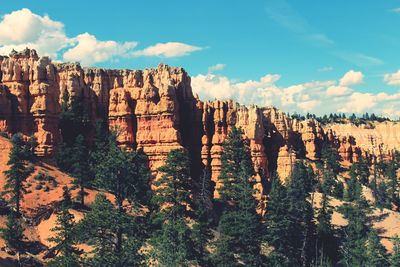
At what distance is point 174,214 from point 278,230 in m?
14.5

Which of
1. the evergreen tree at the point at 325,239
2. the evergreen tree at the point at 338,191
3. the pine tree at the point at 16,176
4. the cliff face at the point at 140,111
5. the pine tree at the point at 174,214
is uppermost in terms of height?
the cliff face at the point at 140,111

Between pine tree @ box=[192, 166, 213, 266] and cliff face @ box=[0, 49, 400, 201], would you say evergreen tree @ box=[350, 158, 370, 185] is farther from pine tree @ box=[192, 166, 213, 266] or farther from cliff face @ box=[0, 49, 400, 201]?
pine tree @ box=[192, 166, 213, 266]

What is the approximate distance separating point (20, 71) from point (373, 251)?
60610 mm

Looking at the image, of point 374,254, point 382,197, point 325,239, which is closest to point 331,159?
point 382,197

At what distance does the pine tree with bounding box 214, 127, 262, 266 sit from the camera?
58.1 m

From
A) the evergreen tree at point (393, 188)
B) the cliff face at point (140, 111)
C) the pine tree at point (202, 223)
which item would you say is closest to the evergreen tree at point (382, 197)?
the evergreen tree at point (393, 188)

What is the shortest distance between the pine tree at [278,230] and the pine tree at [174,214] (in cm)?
1100

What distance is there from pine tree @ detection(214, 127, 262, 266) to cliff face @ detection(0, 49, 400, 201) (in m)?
4.62

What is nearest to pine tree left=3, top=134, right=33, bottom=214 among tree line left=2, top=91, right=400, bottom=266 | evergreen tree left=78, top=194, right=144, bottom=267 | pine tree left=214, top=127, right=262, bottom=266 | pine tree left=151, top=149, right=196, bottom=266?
tree line left=2, top=91, right=400, bottom=266

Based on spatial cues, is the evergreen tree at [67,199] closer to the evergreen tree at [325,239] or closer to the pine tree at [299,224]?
the pine tree at [299,224]

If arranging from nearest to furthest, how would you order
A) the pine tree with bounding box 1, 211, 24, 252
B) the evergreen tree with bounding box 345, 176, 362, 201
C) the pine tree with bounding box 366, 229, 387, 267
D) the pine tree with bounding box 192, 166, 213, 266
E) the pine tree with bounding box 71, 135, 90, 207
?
the pine tree with bounding box 1, 211, 24, 252 < the pine tree with bounding box 192, 166, 213, 266 < the pine tree with bounding box 71, 135, 90, 207 < the pine tree with bounding box 366, 229, 387, 267 < the evergreen tree with bounding box 345, 176, 362, 201

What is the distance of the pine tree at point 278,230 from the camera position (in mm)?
60862

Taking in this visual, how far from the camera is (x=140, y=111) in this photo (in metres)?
79.6

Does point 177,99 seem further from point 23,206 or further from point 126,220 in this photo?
point 126,220
